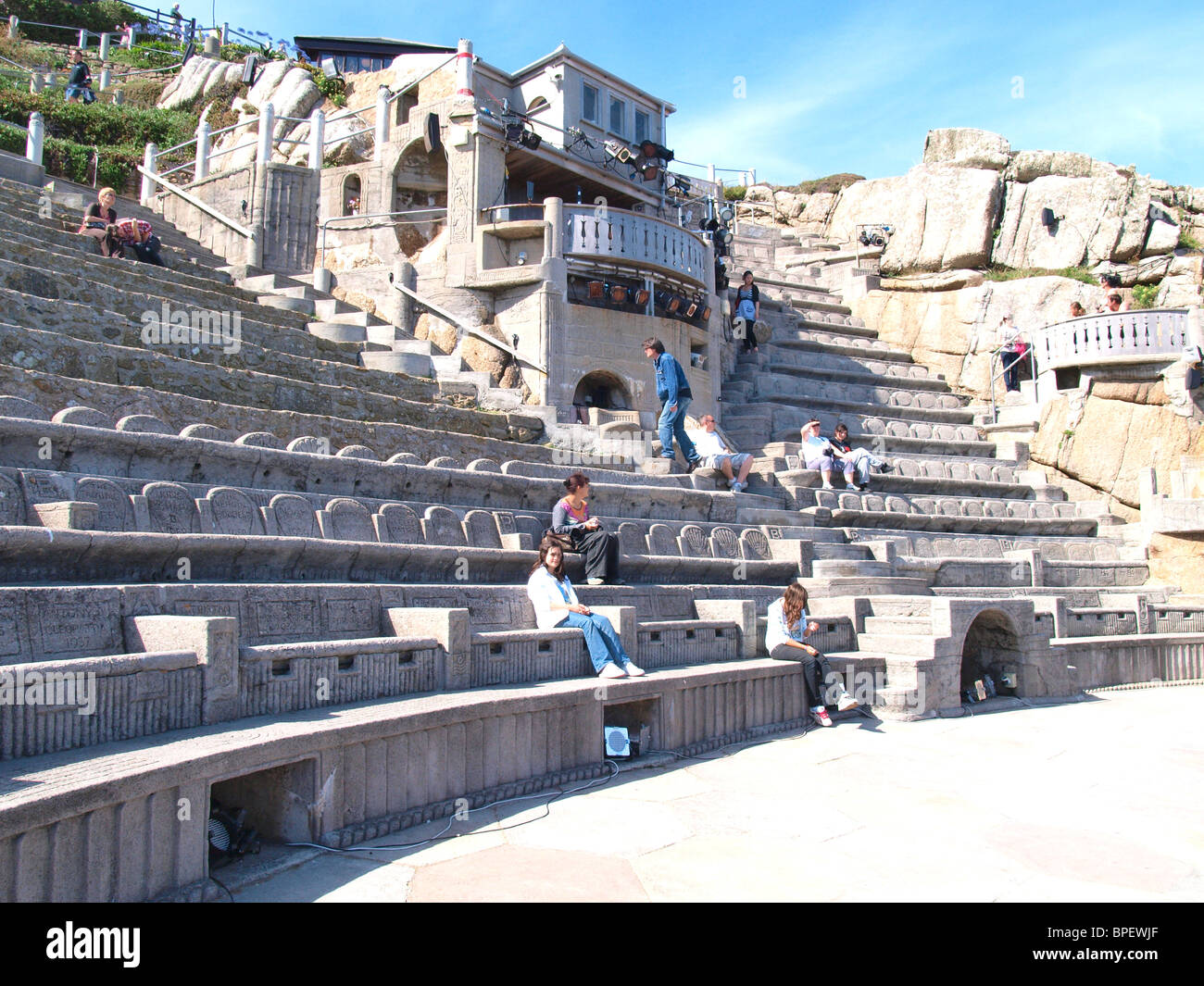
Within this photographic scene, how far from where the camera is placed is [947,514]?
13.3 metres

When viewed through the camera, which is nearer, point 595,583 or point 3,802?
point 3,802

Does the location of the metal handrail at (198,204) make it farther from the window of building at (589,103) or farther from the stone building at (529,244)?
the window of building at (589,103)

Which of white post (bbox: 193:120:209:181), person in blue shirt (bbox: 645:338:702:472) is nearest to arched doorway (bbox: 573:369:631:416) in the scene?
person in blue shirt (bbox: 645:338:702:472)

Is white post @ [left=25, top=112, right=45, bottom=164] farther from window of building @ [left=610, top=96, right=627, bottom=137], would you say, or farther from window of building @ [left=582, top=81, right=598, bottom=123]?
window of building @ [left=610, top=96, right=627, bottom=137]

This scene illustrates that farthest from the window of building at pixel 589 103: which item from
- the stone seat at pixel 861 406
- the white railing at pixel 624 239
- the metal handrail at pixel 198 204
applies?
the metal handrail at pixel 198 204

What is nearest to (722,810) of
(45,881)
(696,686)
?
(696,686)

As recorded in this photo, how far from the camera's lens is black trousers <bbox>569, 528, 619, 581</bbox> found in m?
7.50

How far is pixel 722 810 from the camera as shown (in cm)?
467

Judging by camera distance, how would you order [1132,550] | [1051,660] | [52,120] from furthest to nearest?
[52,120] < [1132,550] < [1051,660]

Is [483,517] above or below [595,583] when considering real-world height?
above

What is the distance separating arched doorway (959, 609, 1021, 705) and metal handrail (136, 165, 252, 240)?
1341 centimetres

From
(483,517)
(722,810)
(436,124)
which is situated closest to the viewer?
(722,810)

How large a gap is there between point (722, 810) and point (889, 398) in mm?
16430
